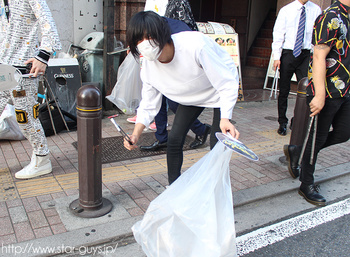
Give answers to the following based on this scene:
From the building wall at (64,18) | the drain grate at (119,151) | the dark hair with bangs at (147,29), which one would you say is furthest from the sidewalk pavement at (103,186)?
the building wall at (64,18)

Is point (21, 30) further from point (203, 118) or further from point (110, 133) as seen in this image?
point (203, 118)

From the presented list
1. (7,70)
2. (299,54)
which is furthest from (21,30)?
(299,54)

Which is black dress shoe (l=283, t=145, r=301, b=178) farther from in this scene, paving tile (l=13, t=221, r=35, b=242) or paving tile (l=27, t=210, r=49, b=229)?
paving tile (l=13, t=221, r=35, b=242)

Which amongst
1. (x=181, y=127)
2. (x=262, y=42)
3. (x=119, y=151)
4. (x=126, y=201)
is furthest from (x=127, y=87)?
(x=262, y=42)

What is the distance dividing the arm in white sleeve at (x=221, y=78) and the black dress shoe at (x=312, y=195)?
155cm

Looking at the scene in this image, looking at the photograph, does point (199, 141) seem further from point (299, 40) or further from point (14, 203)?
point (14, 203)

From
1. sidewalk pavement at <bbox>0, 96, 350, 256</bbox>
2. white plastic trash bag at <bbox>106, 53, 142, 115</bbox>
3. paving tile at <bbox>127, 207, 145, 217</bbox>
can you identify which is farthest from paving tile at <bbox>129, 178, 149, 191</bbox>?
white plastic trash bag at <bbox>106, 53, 142, 115</bbox>

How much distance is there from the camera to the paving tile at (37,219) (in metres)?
2.64

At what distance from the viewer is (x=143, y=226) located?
2.15 metres

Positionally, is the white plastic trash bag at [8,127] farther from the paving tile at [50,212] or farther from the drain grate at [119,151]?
the paving tile at [50,212]

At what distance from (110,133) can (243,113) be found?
279cm

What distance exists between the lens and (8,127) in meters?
4.27

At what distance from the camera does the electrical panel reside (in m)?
5.72

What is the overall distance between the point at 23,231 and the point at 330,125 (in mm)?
2727
